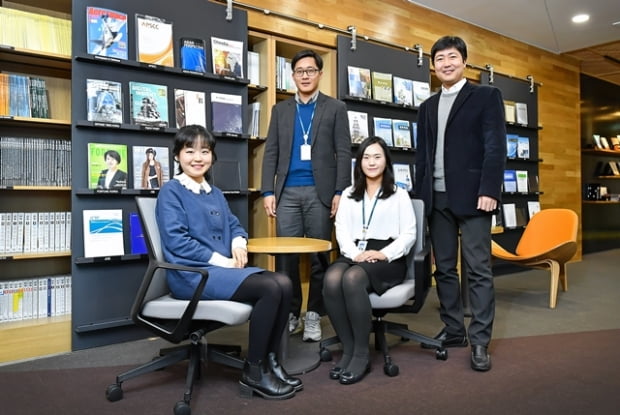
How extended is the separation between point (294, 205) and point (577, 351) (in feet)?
6.08

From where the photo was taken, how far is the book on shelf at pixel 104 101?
9.43 feet

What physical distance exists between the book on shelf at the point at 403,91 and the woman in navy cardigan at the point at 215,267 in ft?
8.75

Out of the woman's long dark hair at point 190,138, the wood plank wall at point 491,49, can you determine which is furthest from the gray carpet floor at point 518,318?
the wood plank wall at point 491,49

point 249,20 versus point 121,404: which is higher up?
point 249,20

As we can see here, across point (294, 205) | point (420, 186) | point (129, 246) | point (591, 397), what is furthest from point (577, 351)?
point (129, 246)

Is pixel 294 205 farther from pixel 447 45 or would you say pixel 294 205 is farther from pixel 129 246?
pixel 447 45

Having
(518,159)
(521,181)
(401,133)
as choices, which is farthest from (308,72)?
(521,181)

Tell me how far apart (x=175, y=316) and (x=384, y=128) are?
297 cm

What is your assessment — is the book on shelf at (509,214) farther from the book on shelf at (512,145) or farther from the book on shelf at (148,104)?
the book on shelf at (148,104)

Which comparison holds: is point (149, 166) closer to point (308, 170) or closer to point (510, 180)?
point (308, 170)

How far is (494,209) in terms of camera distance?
248 centimetres

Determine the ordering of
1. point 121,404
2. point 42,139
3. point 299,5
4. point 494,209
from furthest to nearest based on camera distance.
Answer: point 299,5
point 42,139
point 494,209
point 121,404

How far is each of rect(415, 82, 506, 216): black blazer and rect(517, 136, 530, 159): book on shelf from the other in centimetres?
353

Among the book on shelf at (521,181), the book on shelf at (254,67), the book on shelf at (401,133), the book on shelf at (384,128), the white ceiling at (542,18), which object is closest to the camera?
the book on shelf at (254,67)
